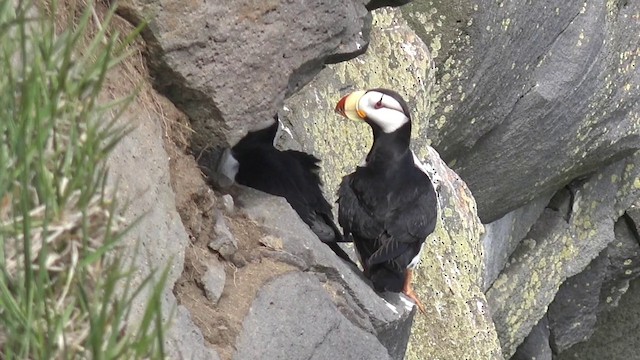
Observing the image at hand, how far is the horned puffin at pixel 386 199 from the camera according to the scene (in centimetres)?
429

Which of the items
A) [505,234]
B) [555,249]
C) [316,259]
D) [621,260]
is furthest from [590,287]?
[316,259]

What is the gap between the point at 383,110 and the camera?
4.39 metres

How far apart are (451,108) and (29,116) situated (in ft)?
17.1

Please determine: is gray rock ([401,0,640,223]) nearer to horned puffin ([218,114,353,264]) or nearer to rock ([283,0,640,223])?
rock ([283,0,640,223])

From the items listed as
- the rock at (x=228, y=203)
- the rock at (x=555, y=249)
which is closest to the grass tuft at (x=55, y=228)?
the rock at (x=228, y=203)

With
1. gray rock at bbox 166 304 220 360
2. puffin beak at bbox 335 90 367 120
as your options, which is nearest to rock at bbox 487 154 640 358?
puffin beak at bbox 335 90 367 120

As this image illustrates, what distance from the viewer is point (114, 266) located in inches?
73.4

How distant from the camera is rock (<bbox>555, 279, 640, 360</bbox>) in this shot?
10.9 m

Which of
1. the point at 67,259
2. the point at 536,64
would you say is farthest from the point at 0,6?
the point at 536,64

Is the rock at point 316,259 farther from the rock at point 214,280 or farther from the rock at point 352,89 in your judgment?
the rock at point 352,89

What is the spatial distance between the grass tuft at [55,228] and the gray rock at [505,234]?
6.78m

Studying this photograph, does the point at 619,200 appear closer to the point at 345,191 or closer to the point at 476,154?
the point at 476,154

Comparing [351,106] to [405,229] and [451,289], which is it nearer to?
[405,229]

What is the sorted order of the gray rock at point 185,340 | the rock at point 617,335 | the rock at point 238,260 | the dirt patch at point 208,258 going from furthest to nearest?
the rock at point 617,335 < the rock at point 238,260 < the dirt patch at point 208,258 < the gray rock at point 185,340
